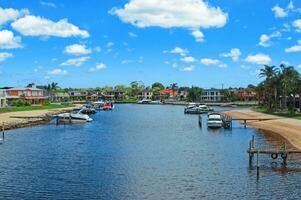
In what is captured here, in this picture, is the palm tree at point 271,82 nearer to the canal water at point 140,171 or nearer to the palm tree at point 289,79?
the palm tree at point 289,79

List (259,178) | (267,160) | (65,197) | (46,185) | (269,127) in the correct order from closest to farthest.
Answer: (65,197) → (46,185) → (259,178) → (267,160) → (269,127)

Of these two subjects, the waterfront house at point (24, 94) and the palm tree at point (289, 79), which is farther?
the waterfront house at point (24, 94)

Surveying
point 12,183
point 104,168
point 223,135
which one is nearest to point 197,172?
point 104,168

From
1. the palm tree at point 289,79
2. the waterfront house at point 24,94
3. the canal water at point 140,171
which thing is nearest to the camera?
the canal water at point 140,171

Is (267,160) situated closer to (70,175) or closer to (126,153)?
(126,153)

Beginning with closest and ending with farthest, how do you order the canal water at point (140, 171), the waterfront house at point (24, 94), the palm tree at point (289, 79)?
1. the canal water at point (140, 171)
2. the palm tree at point (289, 79)
3. the waterfront house at point (24, 94)

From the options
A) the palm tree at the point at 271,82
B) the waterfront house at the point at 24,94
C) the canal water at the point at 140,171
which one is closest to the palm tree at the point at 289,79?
the palm tree at the point at 271,82

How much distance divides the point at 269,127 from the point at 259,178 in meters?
49.7

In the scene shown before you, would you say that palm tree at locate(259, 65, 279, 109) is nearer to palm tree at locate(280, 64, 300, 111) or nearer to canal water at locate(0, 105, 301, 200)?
palm tree at locate(280, 64, 300, 111)

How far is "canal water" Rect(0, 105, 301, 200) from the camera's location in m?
34.5

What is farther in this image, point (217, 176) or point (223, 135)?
point (223, 135)

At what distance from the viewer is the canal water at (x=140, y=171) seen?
34531 millimetres

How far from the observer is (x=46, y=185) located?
36.9 m

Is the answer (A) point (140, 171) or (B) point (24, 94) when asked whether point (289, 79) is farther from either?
(B) point (24, 94)
